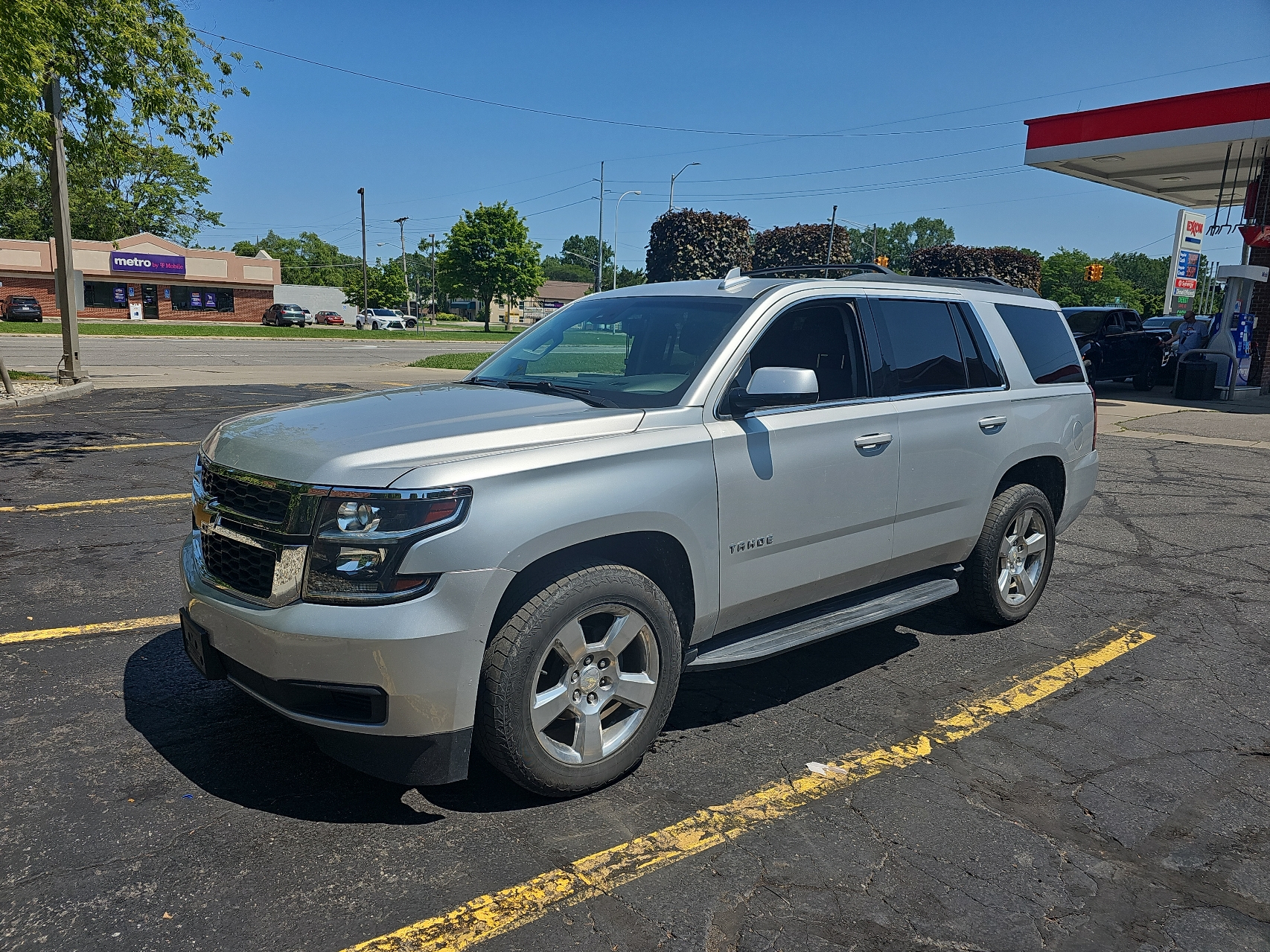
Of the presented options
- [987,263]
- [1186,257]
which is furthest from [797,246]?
[1186,257]

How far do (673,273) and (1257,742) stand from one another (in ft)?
94.3

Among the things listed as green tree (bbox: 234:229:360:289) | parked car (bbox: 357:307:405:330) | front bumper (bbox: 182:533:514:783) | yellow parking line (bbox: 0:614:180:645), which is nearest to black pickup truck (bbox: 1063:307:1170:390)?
yellow parking line (bbox: 0:614:180:645)

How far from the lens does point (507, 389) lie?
4.06m

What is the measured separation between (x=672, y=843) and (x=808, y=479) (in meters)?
1.59

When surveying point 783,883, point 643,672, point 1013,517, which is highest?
point 1013,517

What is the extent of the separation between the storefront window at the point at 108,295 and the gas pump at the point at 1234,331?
205 ft

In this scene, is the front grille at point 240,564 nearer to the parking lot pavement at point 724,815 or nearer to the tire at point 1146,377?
the parking lot pavement at point 724,815

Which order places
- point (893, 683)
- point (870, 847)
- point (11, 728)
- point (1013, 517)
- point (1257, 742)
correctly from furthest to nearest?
point (1013, 517) → point (893, 683) → point (1257, 742) → point (11, 728) → point (870, 847)

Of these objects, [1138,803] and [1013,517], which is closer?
[1138,803]

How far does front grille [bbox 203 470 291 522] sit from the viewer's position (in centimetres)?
297

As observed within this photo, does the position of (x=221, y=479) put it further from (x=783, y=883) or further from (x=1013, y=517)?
(x=1013, y=517)

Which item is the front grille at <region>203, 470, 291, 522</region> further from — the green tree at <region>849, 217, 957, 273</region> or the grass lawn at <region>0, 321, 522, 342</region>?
the green tree at <region>849, 217, 957, 273</region>

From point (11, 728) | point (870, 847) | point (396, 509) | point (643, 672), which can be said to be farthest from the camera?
point (11, 728)

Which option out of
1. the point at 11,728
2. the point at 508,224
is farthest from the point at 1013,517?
the point at 508,224
